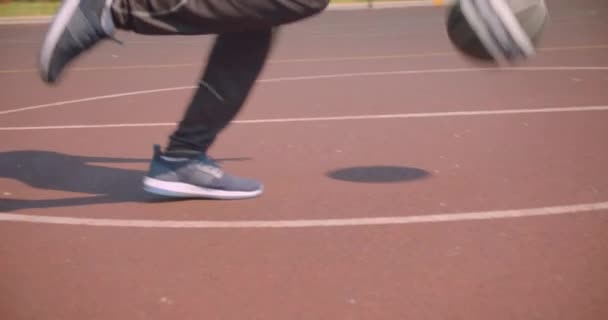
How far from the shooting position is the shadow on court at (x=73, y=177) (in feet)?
15.4

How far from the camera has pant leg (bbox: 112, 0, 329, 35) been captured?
3941mm

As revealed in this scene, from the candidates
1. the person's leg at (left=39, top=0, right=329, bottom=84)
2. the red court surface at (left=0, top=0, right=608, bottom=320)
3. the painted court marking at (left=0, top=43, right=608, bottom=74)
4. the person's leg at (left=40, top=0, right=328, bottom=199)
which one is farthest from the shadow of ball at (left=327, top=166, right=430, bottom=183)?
the painted court marking at (left=0, top=43, right=608, bottom=74)

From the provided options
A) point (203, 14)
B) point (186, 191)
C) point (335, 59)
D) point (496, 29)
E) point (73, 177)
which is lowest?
point (335, 59)

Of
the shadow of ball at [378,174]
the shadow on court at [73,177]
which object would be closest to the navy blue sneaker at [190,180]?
the shadow on court at [73,177]

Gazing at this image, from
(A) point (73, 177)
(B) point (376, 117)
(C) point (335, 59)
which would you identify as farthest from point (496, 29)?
(C) point (335, 59)

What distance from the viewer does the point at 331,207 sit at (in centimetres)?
443

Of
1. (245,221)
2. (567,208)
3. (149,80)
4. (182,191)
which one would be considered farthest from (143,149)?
(149,80)

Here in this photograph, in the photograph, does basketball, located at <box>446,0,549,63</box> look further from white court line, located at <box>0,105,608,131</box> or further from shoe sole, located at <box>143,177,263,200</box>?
white court line, located at <box>0,105,608,131</box>

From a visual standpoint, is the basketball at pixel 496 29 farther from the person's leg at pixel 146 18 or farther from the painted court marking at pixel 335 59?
the painted court marking at pixel 335 59

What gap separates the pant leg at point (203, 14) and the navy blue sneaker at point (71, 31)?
8 centimetres

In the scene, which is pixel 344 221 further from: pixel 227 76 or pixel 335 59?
pixel 335 59

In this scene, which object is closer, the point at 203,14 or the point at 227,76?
the point at 203,14

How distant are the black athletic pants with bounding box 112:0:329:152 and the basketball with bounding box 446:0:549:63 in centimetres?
65

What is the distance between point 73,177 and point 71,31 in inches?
60.2
